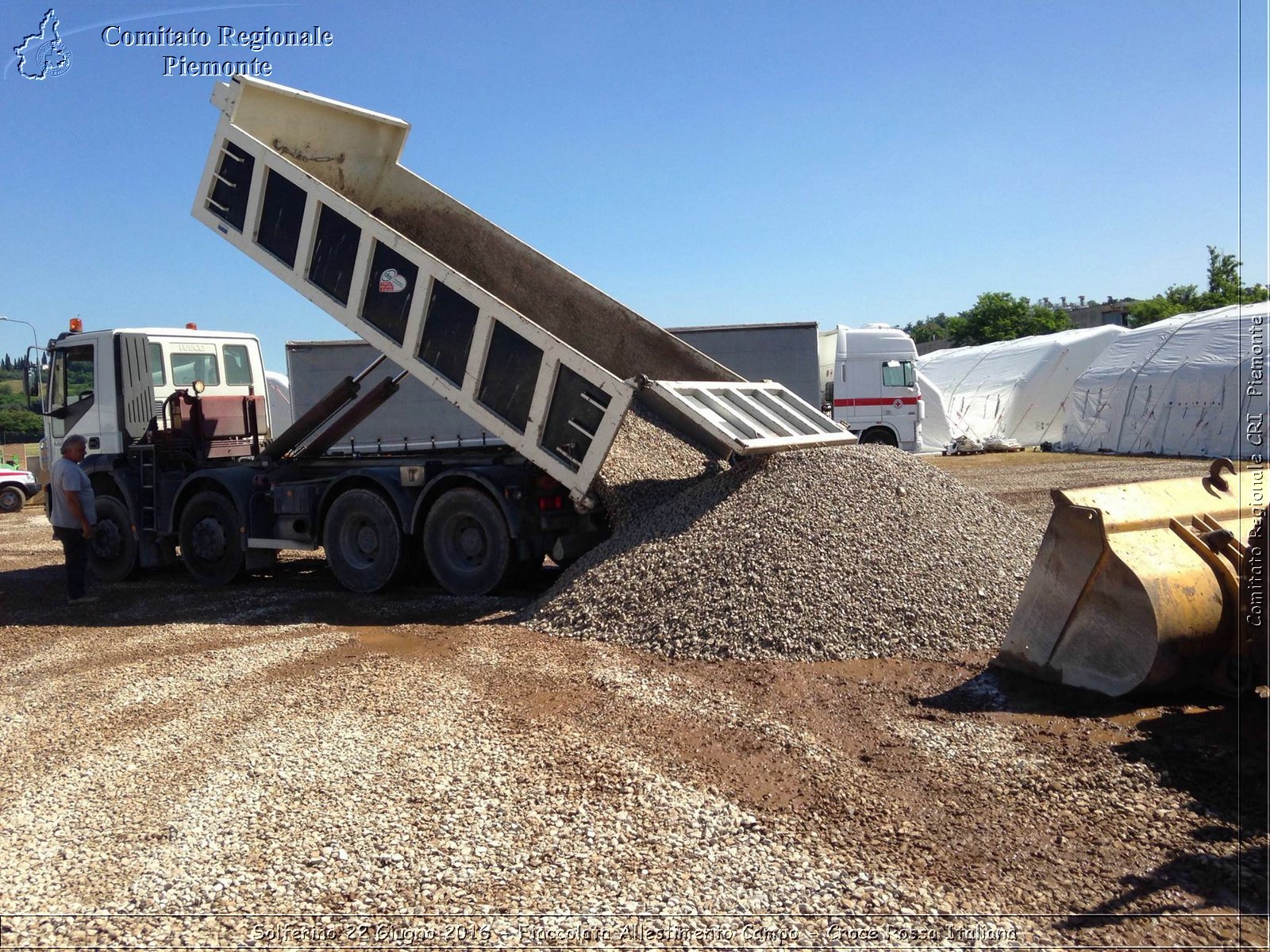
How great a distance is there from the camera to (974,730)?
5.39 meters

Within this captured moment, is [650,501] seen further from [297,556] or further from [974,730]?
[297,556]

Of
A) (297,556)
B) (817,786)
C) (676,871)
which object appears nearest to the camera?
(676,871)

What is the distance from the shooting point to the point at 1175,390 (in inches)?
1016

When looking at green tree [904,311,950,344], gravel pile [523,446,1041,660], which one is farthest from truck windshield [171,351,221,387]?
green tree [904,311,950,344]

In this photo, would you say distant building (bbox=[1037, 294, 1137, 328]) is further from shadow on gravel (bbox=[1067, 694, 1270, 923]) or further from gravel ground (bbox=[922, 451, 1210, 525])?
shadow on gravel (bbox=[1067, 694, 1270, 923])

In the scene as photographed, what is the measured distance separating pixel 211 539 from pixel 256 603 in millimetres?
A: 1538

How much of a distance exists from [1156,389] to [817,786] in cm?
2546

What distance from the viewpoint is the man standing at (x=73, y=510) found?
10164mm

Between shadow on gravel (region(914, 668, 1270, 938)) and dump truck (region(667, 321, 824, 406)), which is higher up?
dump truck (region(667, 321, 824, 406))

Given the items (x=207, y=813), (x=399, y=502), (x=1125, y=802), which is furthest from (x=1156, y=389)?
(x=207, y=813)

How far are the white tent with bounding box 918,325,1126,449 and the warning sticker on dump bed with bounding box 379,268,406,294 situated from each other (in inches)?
931

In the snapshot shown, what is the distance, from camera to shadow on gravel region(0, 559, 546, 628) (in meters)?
9.19

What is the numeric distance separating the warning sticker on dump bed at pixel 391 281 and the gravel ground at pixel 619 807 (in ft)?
11.6

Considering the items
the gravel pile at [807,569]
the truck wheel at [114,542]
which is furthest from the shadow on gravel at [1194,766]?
A: the truck wheel at [114,542]
